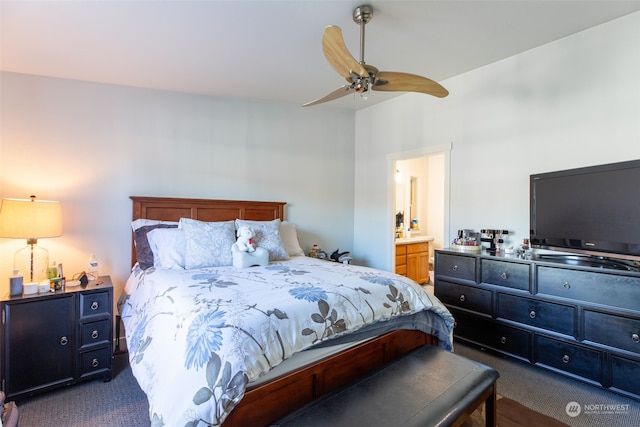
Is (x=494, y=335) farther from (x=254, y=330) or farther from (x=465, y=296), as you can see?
(x=254, y=330)

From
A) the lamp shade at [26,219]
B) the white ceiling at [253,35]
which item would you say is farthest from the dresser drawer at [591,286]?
the lamp shade at [26,219]

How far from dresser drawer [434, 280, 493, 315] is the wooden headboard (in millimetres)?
2058

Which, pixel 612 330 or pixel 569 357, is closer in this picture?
pixel 612 330

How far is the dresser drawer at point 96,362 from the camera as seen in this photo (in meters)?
2.27

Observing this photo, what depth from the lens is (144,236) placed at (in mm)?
2773

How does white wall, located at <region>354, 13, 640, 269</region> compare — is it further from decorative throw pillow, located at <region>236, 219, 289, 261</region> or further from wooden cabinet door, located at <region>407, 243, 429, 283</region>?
decorative throw pillow, located at <region>236, 219, 289, 261</region>

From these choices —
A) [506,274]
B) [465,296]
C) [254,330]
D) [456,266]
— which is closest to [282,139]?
[456,266]

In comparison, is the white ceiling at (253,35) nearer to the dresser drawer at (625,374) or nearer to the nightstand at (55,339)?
the nightstand at (55,339)

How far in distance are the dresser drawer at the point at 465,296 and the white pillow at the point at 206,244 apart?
208 centimetres

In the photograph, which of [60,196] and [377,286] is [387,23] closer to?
[377,286]

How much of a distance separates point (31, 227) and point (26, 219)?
7 centimetres

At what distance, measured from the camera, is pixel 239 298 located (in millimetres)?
1626

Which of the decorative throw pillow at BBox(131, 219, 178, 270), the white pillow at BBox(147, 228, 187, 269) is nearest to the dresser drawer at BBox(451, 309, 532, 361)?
the white pillow at BBox(147, 228, 187, 269)

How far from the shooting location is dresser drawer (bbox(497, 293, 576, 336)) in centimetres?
224
